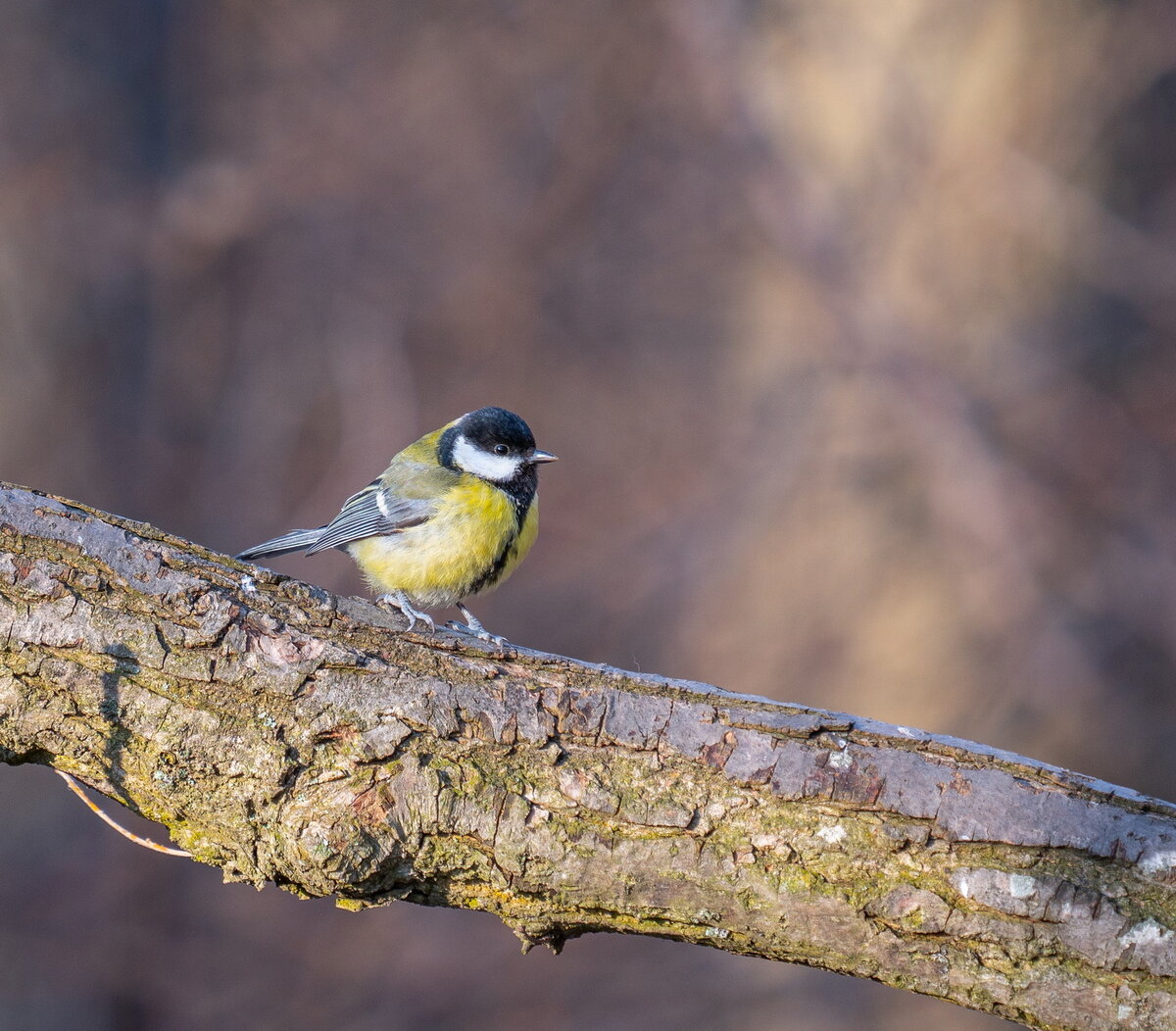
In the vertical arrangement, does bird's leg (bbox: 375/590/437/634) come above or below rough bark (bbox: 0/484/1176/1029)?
above

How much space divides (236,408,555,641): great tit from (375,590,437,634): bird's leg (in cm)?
1

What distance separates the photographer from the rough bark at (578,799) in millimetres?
1874

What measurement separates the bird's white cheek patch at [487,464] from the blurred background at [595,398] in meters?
1.72

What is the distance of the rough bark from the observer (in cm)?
187

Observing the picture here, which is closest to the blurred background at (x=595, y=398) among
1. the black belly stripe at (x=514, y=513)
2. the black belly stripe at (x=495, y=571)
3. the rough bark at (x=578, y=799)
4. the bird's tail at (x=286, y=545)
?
the black belly stripe at (x=514, y=513)

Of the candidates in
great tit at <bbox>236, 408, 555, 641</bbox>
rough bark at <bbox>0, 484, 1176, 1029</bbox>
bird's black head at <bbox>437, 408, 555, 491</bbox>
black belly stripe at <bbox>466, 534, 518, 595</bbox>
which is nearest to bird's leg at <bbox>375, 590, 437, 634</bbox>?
great tit at <bbox>236, 408, 555, 641</bbox>

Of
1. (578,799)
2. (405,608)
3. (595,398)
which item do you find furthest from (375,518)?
(595,398)

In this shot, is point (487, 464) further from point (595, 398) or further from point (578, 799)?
point (595, 398)

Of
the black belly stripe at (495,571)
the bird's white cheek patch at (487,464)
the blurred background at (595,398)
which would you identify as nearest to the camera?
the black belly stripe at (495,571)

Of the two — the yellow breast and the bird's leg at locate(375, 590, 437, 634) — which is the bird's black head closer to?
the yellow breast

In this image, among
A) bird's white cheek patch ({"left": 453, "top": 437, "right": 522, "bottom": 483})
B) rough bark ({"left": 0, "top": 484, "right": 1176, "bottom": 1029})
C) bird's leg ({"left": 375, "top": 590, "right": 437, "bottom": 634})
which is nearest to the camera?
rough bark ({"left": 0, "top": 484, "right": 1176, "bottom": 1029})

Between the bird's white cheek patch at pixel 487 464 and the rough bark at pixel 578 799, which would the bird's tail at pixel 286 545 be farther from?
the rough bark at pixel 578 799

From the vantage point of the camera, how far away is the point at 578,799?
6.49 ft

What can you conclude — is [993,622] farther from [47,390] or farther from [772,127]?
[47,390]
